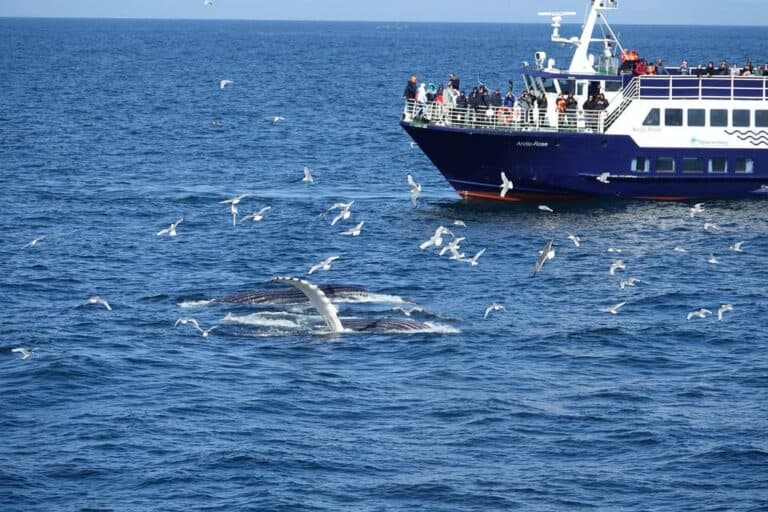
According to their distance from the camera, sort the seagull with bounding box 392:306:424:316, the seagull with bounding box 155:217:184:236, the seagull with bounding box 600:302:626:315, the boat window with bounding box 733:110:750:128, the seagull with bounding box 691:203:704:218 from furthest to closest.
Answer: the boat window with bounding box 733:110:750:128
the seagull with bounding box 691:203:704:218
the seagull with bounding box 155:217:184:236
the seagull with bounding box 600:302:626:315
the seagull with bounding box 392:306:424:316

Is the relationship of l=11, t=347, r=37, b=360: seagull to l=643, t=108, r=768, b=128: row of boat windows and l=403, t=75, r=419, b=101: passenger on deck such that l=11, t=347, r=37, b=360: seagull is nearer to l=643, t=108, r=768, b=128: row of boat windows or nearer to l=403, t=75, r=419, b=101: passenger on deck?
l=403, t=75, r=419, b=101: passenger on deck

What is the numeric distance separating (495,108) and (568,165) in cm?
397

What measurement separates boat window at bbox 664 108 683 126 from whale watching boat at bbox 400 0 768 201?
0.04 meters

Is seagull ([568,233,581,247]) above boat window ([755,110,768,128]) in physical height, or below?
below

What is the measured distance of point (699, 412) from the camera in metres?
36.8

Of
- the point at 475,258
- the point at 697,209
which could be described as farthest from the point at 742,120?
the point at 475,258

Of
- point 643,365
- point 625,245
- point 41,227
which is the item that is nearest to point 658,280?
point 625,245

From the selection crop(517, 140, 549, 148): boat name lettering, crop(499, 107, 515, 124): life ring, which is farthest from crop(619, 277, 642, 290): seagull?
crop(499, 107, 515, 124): life ring

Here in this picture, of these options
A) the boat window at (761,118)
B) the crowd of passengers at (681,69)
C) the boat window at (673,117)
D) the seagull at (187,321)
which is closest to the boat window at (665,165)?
the boat window at (673,117)

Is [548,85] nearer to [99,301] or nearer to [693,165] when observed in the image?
[693,165]

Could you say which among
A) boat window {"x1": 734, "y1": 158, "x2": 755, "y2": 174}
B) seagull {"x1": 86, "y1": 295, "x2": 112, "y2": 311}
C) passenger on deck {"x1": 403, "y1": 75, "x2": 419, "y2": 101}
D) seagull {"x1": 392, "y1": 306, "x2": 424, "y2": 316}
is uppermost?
passenger on deck {"x1": 403, "y1": 75, "x2": 419, "y2": 101}

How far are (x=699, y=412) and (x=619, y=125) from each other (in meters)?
29.2

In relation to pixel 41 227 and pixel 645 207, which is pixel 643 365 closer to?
pixel 645 207

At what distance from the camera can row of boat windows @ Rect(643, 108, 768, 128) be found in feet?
211
